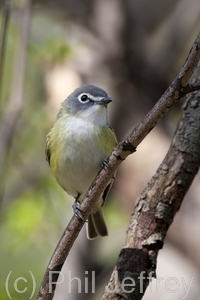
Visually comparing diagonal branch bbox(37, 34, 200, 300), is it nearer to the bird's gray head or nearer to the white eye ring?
the bird's gray head

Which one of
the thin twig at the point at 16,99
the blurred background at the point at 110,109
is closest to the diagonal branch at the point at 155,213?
the thin twig at the point at 16,99

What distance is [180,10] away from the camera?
6938 millimetres

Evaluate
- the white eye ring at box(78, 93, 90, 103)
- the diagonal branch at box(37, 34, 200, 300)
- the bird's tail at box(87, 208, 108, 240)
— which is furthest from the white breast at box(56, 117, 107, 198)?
the diagonal branch at box(37, 34, 200, 300)

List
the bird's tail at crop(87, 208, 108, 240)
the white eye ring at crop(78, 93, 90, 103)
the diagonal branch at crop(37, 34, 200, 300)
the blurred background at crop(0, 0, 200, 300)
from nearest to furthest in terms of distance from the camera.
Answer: the diagonal branch at crop(37, 34, 200, 300) → the white eye ring at crop(78, 93, 90, 103) → the bird's tail at crop(87, 208, 108, 240) → the blurred background at crop(0, 0, 200, 300)

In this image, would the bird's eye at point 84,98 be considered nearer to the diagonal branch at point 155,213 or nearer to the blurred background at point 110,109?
the diagonal branch at point 155,213

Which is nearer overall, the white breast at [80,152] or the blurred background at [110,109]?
the white breast at [80,152]

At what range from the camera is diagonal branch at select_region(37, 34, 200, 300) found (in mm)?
2549

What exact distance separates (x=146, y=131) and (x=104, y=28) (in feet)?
14.6

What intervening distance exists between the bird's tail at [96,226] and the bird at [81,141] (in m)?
0.56

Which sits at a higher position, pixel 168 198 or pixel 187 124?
pixel 187 124

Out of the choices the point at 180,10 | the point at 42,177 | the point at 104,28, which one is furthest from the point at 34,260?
the point at 180,10

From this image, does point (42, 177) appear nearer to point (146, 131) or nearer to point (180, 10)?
point (180, 10)

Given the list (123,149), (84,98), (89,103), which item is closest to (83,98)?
(84,98)

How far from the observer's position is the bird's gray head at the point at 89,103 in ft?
14.1
